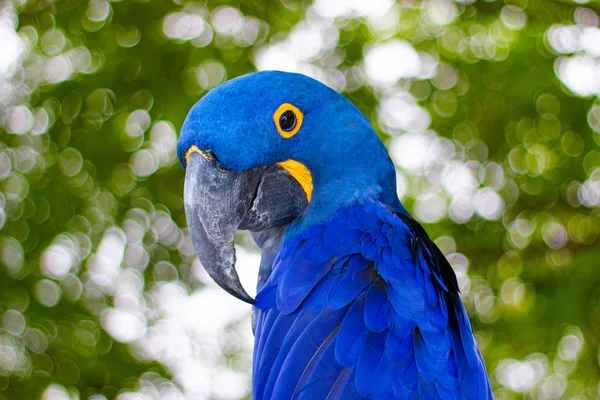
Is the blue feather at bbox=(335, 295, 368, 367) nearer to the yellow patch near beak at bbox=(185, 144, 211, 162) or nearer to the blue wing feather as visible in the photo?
the blue wing feather

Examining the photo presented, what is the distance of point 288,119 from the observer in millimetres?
994

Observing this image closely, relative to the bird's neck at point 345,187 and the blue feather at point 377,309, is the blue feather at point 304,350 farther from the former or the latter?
the bird's neck at point 345,187

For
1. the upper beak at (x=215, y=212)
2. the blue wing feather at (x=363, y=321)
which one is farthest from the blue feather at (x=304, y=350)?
the upper beak at (x=215, y=212)

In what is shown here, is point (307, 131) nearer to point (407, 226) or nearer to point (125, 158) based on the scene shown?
point (407, 226)

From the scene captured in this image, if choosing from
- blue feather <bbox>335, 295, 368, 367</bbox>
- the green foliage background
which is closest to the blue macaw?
blue feather <bbox>335, 295, 368, 367</bbox>

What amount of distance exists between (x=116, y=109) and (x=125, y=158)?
0.18 m

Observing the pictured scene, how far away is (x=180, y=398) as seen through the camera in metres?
2.46

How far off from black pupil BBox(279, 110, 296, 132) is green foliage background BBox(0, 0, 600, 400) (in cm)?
115

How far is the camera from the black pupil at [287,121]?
98cm

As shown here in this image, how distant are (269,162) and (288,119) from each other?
8cm

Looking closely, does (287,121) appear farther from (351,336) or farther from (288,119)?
(351,336)

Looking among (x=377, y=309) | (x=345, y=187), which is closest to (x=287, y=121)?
(x=345, y=187)

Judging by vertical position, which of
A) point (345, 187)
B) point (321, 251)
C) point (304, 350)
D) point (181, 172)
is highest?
point (181, 172)

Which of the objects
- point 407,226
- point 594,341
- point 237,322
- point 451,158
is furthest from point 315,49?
point 594,341
